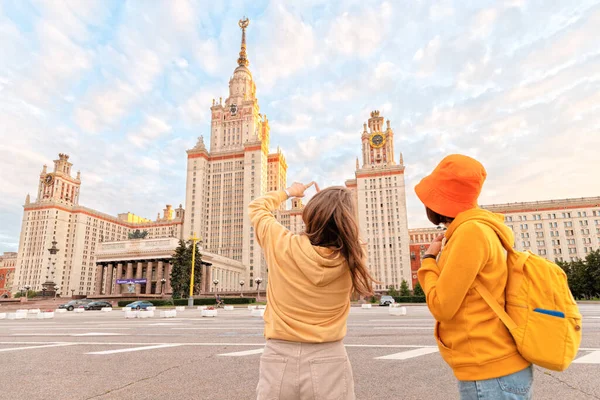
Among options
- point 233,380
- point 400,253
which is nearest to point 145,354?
point 233,380

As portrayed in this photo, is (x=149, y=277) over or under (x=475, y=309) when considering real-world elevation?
over

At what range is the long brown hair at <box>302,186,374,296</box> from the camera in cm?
241

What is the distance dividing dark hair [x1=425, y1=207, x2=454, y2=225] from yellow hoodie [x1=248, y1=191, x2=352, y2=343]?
0.66 m

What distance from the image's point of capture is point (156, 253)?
79.4 metres

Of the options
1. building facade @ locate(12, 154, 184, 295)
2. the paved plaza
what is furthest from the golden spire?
the paved plaza

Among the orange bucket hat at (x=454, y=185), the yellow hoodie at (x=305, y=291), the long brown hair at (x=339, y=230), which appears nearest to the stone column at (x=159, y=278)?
the yellow hoodie at (x=305, y=291)

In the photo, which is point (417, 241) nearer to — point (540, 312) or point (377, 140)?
point (377, 140)

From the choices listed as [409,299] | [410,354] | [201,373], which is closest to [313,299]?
[201,373]

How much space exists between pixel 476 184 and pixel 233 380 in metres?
4.50

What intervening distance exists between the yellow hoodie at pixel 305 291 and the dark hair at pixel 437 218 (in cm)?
66

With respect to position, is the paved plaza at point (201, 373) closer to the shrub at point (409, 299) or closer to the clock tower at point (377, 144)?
the shrub at point (409, 299)

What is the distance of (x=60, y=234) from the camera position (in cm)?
12062

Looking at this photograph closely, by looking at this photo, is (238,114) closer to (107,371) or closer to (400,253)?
(400,253)

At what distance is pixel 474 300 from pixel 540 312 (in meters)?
0.31
